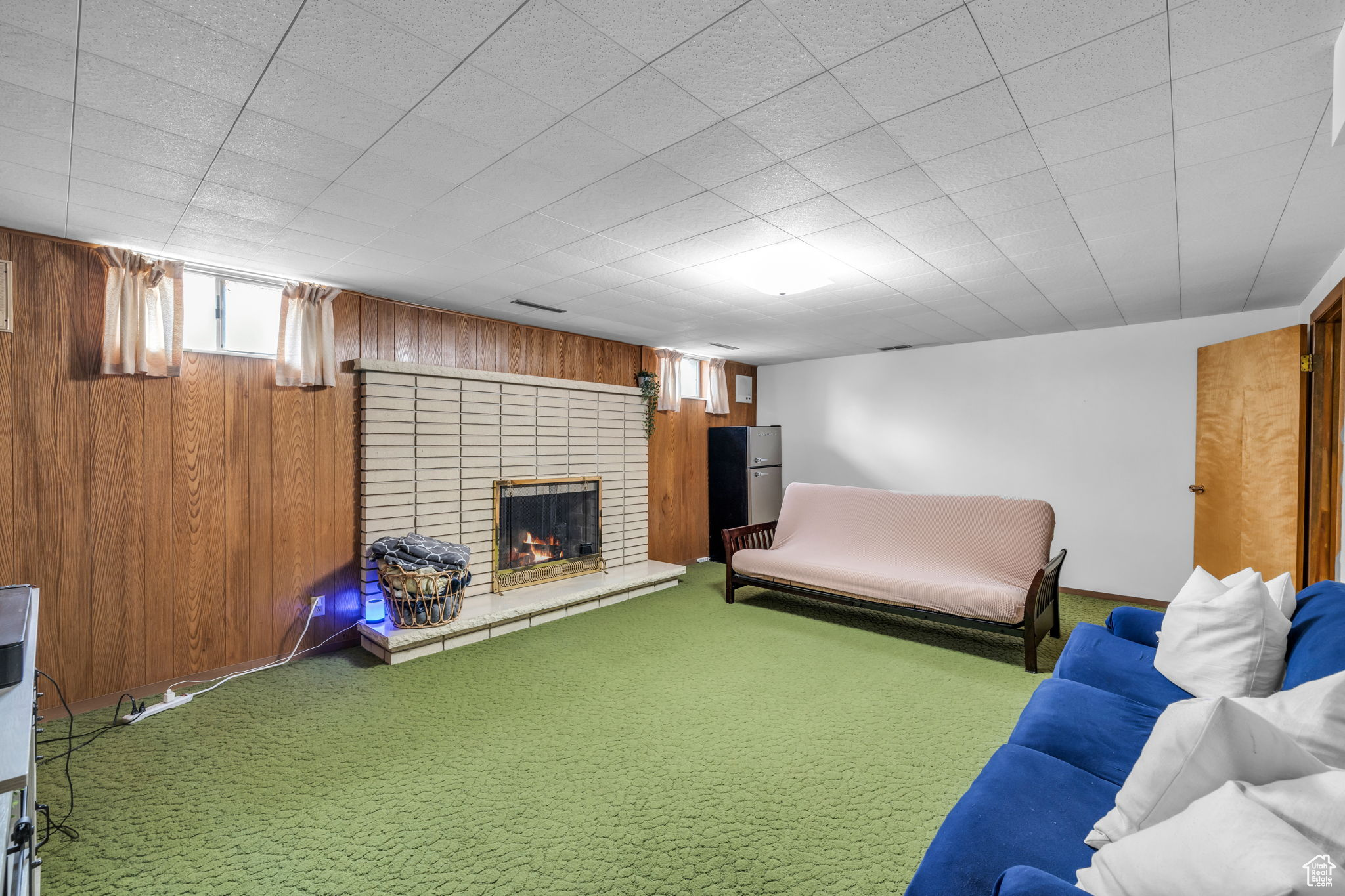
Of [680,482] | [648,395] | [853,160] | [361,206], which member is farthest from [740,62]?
[680,482]

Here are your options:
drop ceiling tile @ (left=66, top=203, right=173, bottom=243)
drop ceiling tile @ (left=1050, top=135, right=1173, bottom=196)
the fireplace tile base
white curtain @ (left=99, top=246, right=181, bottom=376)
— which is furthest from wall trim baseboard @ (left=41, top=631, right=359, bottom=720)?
drop ceiling tile @ (left=1050, top=135, right=1173, bottom=196)

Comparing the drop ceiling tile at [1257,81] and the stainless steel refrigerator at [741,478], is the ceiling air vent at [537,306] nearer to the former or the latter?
the stainless steel refrigerator at [741,478]

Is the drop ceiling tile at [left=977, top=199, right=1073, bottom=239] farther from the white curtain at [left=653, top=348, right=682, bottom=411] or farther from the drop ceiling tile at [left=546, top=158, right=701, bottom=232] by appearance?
the white curtain at [left=653, top=348, right=682, bottom=411]

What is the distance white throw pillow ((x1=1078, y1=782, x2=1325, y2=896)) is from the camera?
0.79 meters

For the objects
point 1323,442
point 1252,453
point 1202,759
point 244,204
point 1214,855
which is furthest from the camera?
point 1252,453

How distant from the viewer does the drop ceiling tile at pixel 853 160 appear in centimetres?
195

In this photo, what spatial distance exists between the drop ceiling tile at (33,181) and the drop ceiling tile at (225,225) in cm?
37

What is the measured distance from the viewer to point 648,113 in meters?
1.79

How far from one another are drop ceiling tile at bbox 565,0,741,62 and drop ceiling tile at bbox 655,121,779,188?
0.42 m

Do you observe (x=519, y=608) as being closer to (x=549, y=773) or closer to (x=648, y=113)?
(x=549, y=773)

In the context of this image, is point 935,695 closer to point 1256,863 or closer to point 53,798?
point 1256,863

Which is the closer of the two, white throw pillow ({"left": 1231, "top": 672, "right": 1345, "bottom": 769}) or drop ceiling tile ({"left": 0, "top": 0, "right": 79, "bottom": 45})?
white throw pillow ({"left": 1231, "top": 672, "right": 1345, "bottom": 769})

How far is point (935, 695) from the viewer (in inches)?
120

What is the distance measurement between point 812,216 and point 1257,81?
1374 mm
